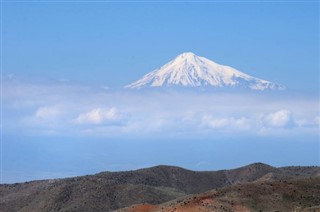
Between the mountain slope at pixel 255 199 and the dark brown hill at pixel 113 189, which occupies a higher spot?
the dark brown hill at pixel 113 189

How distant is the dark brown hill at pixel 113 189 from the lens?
11844 centimetres

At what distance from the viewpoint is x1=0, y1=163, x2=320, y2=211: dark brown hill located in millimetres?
118438

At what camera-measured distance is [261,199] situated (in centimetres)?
8119

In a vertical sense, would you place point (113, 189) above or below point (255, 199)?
above

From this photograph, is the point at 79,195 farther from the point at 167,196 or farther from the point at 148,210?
the point at 148,210

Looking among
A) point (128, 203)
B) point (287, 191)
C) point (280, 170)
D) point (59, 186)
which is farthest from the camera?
point (280, 170)

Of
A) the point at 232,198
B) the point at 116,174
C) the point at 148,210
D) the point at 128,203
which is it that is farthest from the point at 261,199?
the point at 116,174

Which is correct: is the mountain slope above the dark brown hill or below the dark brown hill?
below

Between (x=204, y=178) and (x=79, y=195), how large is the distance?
40979 millimetres

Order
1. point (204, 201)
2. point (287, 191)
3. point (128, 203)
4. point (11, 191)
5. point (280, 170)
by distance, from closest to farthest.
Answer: point (204, 201) → point (287, 191) → point (128, 203) → point (11, 191) → point (280, 170)

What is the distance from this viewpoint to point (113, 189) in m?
124

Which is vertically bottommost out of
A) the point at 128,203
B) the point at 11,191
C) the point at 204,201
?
the point at 204,201

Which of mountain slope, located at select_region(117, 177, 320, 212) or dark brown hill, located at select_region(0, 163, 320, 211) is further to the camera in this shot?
dark brown hill, located at select_region(0, 163, 320, 211)

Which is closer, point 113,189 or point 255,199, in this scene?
point 255,199
